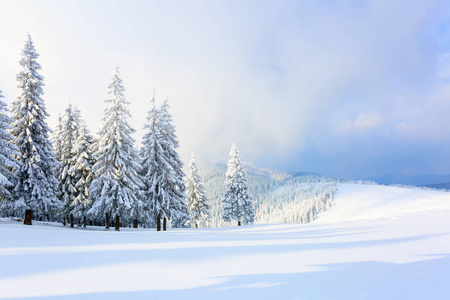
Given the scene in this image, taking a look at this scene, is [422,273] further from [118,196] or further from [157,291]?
[118,196]

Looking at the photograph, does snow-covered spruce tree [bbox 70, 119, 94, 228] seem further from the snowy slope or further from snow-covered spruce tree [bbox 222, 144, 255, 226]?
the snowy slope

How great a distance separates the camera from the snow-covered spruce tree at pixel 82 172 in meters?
27.6

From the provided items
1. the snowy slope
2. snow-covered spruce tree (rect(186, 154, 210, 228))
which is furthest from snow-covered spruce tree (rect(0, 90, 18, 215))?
the snowy slope

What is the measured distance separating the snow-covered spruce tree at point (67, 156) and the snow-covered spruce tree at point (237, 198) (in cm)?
2245

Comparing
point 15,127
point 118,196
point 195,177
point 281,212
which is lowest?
point 281,212

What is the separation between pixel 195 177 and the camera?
39.7m

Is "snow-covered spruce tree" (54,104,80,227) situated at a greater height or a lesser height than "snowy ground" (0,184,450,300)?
greater

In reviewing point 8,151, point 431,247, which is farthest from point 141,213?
point 431,247

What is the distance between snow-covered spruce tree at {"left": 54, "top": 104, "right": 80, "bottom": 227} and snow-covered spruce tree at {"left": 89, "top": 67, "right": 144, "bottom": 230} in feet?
22.3

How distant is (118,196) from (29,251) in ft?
51.1

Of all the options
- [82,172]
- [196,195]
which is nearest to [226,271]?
[82,172]

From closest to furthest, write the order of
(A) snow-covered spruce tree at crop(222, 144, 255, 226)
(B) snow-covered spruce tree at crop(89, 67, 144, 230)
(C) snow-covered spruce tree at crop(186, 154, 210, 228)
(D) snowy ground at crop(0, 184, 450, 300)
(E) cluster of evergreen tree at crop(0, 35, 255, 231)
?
(D) snowy ground at crop(0, 184, 450, 300) → (E) cluster of evergreen tree at crop(0, 35, 255, 231) → (B) snow-covered spruce tree at crop(89, 67, 144, 230) → (A) snow-covered spruce tree at crop(222, 144, 255, 226) → (C) snow-covered spruce tree at crop(186, 154, 210, 228)

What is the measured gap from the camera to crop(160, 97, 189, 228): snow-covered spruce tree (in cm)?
2705

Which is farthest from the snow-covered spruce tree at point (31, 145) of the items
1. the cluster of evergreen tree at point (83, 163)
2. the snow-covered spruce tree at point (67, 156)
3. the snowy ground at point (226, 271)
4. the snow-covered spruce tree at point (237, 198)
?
the snow-covered spruce tree at point (237, 198)
